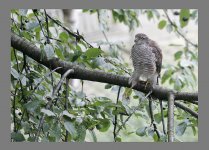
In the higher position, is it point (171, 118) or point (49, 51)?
point (49, 51)

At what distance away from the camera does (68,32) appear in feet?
4.67

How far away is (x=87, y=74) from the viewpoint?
1222 mm

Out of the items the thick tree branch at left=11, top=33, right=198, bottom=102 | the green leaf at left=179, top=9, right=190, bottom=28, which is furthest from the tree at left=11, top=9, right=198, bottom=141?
the green leaf at left=179, top=9, right=190, bottom=28

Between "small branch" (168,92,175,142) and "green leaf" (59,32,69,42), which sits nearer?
"small branch" (168,92,175,142)

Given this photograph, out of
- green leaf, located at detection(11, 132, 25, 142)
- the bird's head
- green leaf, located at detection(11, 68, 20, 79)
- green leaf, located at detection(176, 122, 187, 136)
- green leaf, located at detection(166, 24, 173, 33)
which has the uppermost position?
green leaf, located at detection(166, 24, 173, 33)

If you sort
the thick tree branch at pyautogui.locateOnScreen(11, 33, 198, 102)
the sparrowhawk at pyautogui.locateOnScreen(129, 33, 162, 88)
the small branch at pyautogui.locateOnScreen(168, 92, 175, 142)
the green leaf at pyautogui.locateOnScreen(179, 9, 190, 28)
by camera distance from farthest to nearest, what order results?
the green leaf at pyautogui.locateOnScreen(179, 9, 190, 28) < the sparrowhawk at pyautogui.locateOnScreen(129, 33, 162, 88) < the thick tree branch at pyautogui.locateOnScreen(11, 33, 198, 102) < the small branch at pyautogui.locateOnScreen(168, 92, 175, 142)

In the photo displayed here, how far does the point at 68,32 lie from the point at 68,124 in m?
0.50

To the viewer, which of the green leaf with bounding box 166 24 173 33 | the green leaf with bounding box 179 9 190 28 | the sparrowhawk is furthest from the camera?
the green leaf with bounding box 166 24 173 33

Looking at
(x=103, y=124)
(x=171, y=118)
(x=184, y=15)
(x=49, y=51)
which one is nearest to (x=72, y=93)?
(x=103, y=124)

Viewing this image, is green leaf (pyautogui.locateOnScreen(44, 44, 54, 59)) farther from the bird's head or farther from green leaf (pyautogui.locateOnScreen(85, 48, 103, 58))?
the bird's head

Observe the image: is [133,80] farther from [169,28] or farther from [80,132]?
[169,28]

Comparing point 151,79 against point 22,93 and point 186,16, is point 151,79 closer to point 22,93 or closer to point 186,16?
point 22,93

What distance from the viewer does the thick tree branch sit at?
1168 mm

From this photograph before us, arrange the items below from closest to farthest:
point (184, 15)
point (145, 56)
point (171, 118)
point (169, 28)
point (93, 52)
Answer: point (171, 118), point (93, 52), point (145, 56), point (184, 15), point (169, 28)
